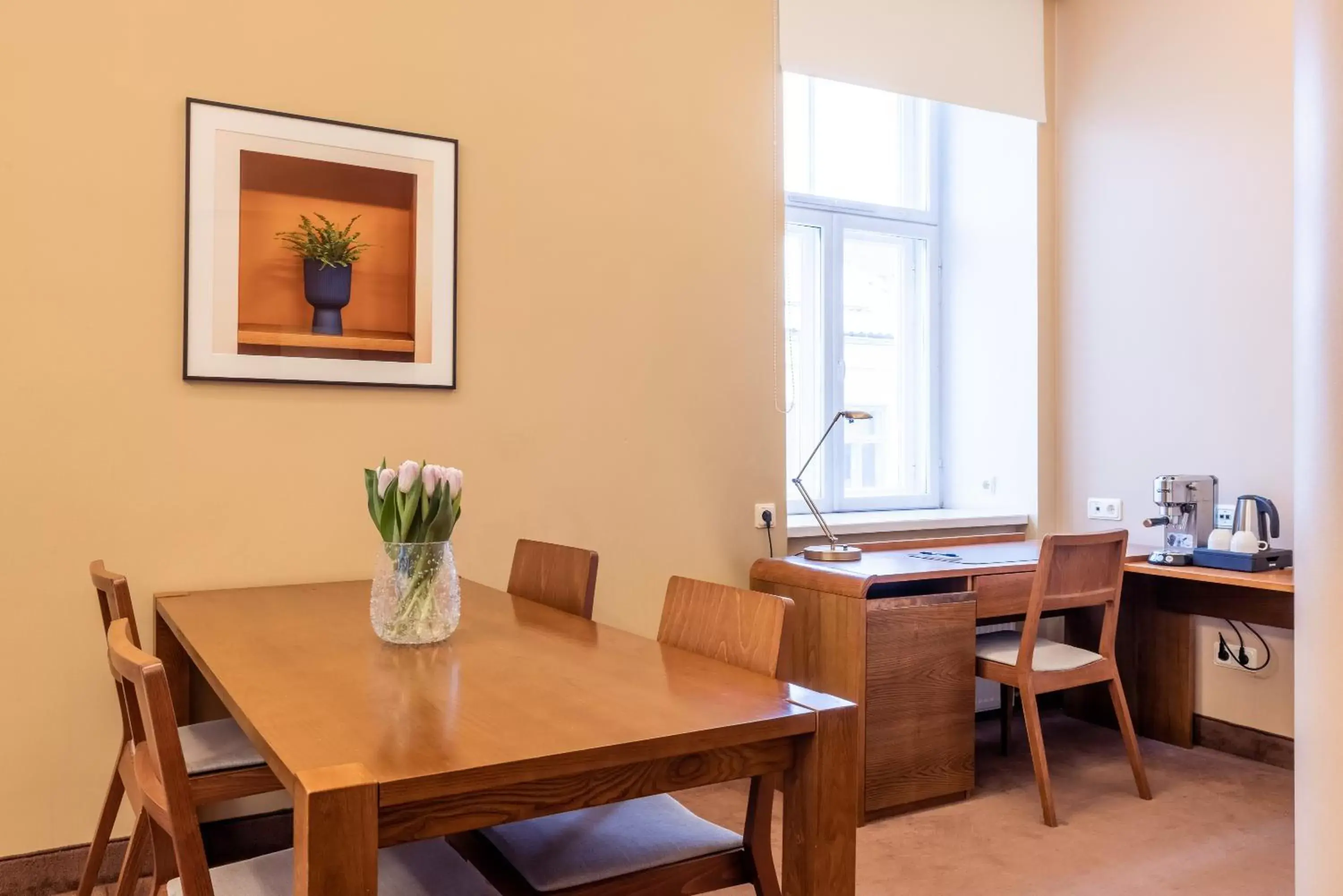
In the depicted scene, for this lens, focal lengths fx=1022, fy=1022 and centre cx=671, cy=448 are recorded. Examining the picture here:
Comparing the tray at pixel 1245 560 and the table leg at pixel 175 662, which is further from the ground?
the tray at pixel 1245 560

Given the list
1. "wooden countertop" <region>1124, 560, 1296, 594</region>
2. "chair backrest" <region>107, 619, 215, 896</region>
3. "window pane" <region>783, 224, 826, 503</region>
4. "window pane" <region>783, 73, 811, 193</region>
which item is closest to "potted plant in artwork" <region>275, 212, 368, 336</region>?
"chair backrest" <region>107, 619, 215, 896</region>

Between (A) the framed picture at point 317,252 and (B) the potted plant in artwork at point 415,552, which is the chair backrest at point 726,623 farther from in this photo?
(A) the framed picture at point 317,252

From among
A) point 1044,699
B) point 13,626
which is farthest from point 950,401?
point 13,626

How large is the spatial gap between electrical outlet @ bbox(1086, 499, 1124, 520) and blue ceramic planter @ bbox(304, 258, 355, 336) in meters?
2.83

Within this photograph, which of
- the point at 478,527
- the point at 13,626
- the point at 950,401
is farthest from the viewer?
the point at 950,401

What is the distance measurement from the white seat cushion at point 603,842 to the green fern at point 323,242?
1595 mm

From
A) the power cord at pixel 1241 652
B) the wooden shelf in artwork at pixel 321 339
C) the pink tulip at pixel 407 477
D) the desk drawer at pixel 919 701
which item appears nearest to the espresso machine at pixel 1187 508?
the power cord at pixel 1241 652

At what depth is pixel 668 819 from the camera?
1.69 metres

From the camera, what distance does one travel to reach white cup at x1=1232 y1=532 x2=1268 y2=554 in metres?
3.09

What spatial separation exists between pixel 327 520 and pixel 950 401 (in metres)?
2.71

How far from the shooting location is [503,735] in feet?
4.17

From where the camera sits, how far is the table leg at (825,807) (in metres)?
1.37

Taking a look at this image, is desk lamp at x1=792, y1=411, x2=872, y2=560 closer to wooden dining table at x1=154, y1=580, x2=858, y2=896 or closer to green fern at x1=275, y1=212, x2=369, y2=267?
wooden dining table at x1=154, y1=580, x2=858, y2=896

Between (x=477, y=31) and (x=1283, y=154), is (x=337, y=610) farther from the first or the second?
(x=1283, y=154)
